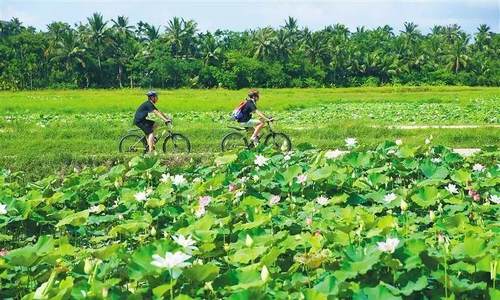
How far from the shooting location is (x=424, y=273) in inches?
109

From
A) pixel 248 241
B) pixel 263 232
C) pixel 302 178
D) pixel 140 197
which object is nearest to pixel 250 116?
pixel 302 178

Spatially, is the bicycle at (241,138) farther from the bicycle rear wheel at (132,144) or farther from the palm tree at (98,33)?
the palm tree at (98,33)

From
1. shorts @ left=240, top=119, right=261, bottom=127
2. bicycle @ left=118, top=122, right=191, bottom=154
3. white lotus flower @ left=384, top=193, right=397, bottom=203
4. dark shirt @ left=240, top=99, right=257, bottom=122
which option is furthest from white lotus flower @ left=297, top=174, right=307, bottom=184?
bicycle @ left=118, top=122, right=191, bottom=154

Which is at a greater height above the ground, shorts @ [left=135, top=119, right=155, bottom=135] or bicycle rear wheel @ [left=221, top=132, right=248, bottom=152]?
shorts @ [left=135, top=119, right=155, bottom=135]

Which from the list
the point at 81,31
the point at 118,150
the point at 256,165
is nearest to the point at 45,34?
the point at 81,31

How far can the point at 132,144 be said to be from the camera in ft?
40.8

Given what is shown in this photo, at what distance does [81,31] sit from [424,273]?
55.2m

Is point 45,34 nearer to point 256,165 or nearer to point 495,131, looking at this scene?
point 495,131

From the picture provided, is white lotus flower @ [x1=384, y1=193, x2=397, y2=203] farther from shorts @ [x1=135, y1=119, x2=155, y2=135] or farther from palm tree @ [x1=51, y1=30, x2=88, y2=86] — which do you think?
palm tree @ [x1=51, y1=30, x2=88, y2=86]

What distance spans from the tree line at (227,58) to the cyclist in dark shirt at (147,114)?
4147 cm

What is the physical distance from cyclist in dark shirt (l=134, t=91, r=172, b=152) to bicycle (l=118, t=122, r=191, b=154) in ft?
1.37

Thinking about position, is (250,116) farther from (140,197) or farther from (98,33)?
(98,33)

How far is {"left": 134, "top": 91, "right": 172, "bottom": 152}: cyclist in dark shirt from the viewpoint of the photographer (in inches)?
446

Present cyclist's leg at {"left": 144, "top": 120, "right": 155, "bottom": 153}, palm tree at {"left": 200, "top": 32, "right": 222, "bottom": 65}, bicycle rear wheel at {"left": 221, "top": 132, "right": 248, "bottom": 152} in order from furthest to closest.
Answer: palm tree at {"left": 200, "top": 32, "right": 222, "bottom": 65}
bicycle rear wheel at {"left": 221, "top": 132, "right": 248, "bottom": 152}
cyclist's leg at {"left": 144, "top": 120, "right": 155, "bottom": 153}
